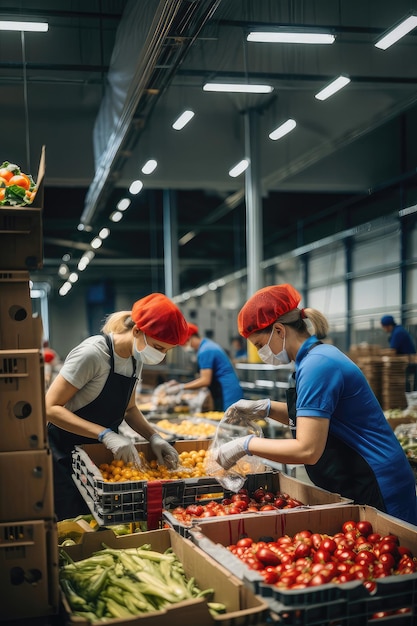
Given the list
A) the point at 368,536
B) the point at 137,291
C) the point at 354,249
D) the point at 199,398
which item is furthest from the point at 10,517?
the point at 137,291

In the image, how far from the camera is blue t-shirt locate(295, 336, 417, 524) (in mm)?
2594

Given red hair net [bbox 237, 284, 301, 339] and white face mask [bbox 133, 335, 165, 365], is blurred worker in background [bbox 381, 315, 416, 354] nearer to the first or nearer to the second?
white face mask [bbox 133, 335, 165, 365]

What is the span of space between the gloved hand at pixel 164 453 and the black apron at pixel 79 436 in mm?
285

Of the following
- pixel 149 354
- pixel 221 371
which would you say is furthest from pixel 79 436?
pixel 221 371

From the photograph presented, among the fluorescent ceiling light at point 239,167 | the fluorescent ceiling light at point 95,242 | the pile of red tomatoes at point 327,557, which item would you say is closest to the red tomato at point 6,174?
the pile of red tomatoes at point 327,557

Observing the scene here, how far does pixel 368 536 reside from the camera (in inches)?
92.8

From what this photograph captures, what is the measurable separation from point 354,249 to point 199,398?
9104 millimetres

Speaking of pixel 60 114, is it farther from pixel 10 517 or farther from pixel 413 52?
pixel 10 517

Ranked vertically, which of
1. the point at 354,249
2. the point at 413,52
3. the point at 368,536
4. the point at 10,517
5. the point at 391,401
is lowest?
the point at 391,401

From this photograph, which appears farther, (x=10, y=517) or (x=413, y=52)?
(x=413, y=52)

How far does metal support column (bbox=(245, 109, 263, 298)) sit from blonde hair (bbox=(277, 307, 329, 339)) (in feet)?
24.7

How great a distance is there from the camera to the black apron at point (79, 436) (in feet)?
11.0

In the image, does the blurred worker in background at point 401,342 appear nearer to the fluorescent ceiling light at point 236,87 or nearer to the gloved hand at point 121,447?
the fluorescent ceiling light at point 236,87

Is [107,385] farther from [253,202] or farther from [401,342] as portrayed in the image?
[253,202]
